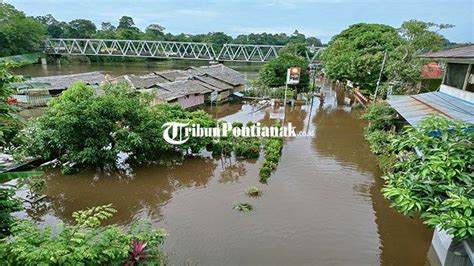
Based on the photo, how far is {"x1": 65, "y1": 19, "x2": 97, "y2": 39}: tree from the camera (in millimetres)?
73131

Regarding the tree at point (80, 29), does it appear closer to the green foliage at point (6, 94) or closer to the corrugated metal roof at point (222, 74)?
the corrugated metal roof at point (222, 74)

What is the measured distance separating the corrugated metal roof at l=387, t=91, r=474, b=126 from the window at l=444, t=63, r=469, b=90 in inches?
23.1

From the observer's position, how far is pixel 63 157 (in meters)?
13.7

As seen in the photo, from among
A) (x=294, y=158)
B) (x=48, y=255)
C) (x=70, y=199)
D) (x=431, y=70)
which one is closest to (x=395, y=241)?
(x=294, y=158)


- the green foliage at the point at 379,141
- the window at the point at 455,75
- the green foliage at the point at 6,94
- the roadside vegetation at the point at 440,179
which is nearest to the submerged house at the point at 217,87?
the green foliage at the point at 379,141

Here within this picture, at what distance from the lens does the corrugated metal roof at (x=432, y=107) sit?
11.4 meters

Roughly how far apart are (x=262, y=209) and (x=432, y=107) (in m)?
8.08

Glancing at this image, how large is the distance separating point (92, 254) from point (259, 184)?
8984mm

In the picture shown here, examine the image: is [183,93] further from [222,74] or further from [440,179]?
[440,179]

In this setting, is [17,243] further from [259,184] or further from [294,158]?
[294,158]

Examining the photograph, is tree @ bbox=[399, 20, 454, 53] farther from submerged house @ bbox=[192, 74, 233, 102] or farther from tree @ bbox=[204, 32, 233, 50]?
tree @ bbox=[204, 32, 233, 50]

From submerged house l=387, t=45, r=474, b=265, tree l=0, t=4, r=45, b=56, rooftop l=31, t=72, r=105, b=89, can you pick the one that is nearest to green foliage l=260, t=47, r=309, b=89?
submerged house l=387, t=45, r=474, b=265

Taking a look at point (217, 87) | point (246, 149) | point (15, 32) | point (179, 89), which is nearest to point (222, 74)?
point (217, 87)

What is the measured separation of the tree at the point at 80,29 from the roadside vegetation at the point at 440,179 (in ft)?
252
